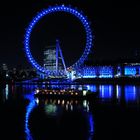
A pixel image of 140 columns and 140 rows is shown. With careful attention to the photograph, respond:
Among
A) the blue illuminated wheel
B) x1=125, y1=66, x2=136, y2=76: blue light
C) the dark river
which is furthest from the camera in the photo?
x1=125, y1=66, x2=136, y2=76: blue light

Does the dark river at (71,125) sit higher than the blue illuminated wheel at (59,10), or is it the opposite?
the blue illuminated wheel at (59,10)

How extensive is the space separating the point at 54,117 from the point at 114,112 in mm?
2926

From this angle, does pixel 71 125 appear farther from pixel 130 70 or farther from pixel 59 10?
pixel 130 70

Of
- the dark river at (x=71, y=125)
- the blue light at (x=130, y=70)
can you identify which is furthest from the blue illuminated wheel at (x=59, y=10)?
the blue light at (x=130, y=70)

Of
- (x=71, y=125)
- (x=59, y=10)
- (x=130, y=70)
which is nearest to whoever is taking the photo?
(x=71, y=125)

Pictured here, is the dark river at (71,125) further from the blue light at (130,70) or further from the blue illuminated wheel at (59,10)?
the blue light at (130,70)

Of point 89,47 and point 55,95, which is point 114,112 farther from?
point 89,47

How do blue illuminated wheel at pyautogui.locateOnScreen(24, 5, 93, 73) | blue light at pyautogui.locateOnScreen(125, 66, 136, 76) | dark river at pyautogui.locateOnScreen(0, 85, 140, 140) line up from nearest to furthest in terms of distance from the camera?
1. dark river at pyautogui.locateOnScreen(0, 85, 140, 140)
2. blue illuminated wheel at pyautogui.locateOnScreen(24, 5, 93, 73)
3. blue light at pyautogui.locateOnScreen(125, 66, 136, 76)

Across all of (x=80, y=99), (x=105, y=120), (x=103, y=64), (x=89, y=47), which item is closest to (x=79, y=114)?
(x=105, y=120)

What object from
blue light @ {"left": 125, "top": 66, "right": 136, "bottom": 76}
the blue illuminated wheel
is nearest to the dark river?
the blue illuminated wheel

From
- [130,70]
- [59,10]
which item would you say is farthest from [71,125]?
[130,70]

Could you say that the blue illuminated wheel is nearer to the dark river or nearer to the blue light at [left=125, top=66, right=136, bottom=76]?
the dark river

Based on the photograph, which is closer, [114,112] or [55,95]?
[114,112]

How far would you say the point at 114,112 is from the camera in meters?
14.9
